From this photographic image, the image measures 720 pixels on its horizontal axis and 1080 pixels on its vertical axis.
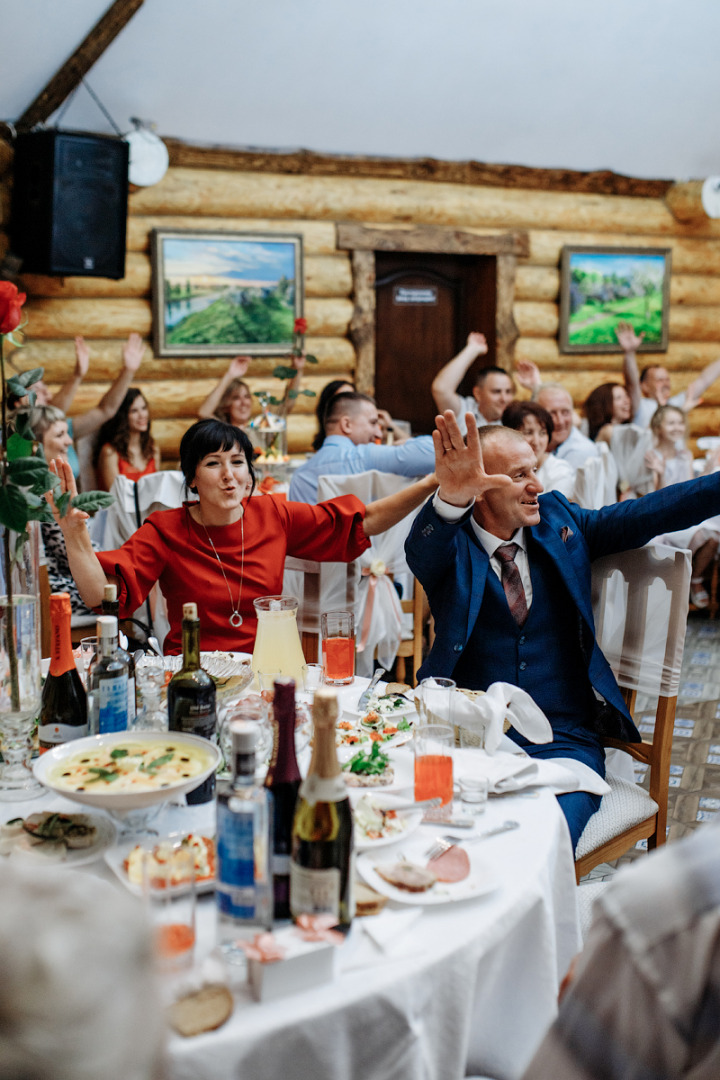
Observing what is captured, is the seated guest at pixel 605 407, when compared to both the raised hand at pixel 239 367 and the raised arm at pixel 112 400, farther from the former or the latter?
the raised arm at pixel 112 400

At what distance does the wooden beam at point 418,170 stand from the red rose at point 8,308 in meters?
5.42

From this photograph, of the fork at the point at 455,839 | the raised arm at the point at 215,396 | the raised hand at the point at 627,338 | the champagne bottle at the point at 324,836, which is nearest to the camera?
the champagne bottle at the point at 324,836

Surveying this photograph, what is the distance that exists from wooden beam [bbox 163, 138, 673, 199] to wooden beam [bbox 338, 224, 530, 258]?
39 centimetres

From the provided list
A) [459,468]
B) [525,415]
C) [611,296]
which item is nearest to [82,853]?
[459,468]

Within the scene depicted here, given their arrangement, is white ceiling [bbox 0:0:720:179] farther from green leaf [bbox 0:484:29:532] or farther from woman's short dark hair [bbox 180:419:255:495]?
green leaf [bbox 0:484:29:532]

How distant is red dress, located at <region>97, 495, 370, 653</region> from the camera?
2.46m

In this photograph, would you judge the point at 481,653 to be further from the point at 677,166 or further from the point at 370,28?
the point at 677,166

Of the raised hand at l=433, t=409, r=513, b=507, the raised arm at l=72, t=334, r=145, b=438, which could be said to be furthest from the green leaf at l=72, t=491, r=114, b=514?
the raised arm at l=72, t=334, r=145, b=438

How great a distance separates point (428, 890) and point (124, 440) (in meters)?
4.91

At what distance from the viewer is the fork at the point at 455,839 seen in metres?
1.35

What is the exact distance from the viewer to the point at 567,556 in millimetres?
2301

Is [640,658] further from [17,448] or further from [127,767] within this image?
[17,448]

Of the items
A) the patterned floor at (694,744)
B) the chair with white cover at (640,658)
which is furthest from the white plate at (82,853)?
the patterned floor at (694,744)

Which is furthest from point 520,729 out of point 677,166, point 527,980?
point 677,166
